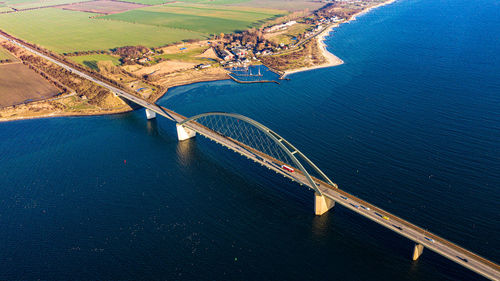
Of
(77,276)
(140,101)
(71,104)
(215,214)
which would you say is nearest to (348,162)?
(215,214)

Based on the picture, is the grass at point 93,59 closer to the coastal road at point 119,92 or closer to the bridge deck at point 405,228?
the coastal road at point 119,92

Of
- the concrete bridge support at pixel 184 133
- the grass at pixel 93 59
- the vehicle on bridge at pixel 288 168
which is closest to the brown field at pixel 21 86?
→ the grass at pixel 93 59

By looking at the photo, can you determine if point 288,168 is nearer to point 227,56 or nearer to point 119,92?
point 119,92

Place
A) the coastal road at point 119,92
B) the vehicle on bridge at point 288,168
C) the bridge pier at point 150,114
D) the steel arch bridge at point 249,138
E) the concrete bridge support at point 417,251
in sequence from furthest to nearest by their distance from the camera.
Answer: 1. the bridge pier at point 150,114
2. the coastal road at point 119,92
3. the steel arch bridge at point 249,138
4. the vehicle on bridge at point 288,168
5. the concrete bridge support at point 417,251

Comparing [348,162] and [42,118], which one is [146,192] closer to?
[348,162]

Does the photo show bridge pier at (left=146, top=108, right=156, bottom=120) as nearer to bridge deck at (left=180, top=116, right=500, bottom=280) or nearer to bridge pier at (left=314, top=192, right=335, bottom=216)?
bridge deck at (left=180, top=116, right=500, bottom=280)

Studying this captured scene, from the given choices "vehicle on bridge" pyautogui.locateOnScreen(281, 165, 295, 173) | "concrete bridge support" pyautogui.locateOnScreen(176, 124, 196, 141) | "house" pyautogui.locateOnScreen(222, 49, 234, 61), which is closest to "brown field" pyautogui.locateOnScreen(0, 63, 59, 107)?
"concrete bridge support" pyautogui.locateOnScreen(176, 124, 196, 141)

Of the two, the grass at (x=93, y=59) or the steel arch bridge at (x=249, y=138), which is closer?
the steel arch bridge at (x=249, y=138)
